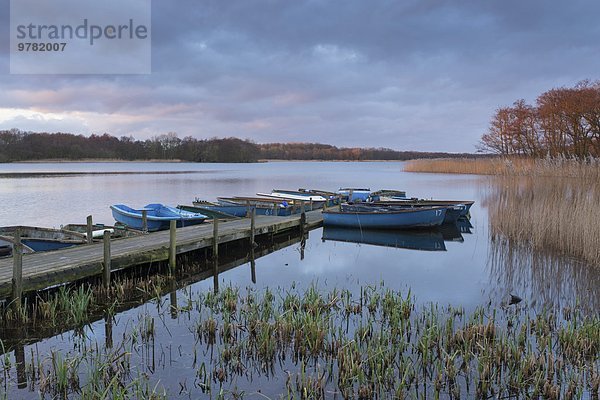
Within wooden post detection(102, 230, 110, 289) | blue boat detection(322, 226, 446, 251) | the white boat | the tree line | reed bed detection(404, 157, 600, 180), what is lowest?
blue boat detection(322, 226, 446, 251)


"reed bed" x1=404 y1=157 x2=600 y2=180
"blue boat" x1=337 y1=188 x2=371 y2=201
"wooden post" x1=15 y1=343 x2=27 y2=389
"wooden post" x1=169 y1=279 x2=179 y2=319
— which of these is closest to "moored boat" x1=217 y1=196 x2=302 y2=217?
"blue boat" x1=337 y1=188 x2=371 y2=201

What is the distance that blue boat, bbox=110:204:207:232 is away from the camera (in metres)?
13.7

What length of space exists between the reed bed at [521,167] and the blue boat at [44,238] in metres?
16.1

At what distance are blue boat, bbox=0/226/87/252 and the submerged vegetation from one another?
11.2ft

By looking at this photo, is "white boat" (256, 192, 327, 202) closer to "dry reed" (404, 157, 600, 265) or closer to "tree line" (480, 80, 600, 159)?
"dry reed" (404, 157, 600, 265)

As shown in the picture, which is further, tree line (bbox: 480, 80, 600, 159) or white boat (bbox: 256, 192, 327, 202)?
tree line (bbox: 480, 80, 600, 159)

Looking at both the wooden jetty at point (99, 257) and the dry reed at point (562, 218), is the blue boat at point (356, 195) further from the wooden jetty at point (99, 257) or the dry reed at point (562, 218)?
the wooden jetty at point (99, 257)

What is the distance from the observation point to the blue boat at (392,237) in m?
13.6

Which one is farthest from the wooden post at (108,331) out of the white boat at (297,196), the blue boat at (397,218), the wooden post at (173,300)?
the white boat at (297,196)

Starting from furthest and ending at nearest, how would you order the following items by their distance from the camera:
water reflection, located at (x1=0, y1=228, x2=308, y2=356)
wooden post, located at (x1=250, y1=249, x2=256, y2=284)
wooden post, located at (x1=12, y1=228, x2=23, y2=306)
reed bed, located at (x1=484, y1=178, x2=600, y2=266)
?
wooden post, located at (x1=250, y1=249, x2=256, y2=284)
reed bed, located at (x1=484, y1=178, x2=600, y2=266)
wooden post, located at (x1=12, y1=228, x2=23, y2=306)
water reflection, located at (x1=0, y1=228, x2=308, y2=356)

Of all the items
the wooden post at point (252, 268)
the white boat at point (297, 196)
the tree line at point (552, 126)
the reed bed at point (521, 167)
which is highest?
the tree line at point (552, 126)

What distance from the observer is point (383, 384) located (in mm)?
4633

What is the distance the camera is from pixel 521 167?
27688mm

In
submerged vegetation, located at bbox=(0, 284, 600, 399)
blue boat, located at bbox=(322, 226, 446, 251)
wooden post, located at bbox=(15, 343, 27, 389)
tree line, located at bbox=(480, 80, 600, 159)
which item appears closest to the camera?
submerged vegetation, located at bbox=(0, 284, 600, 399)
